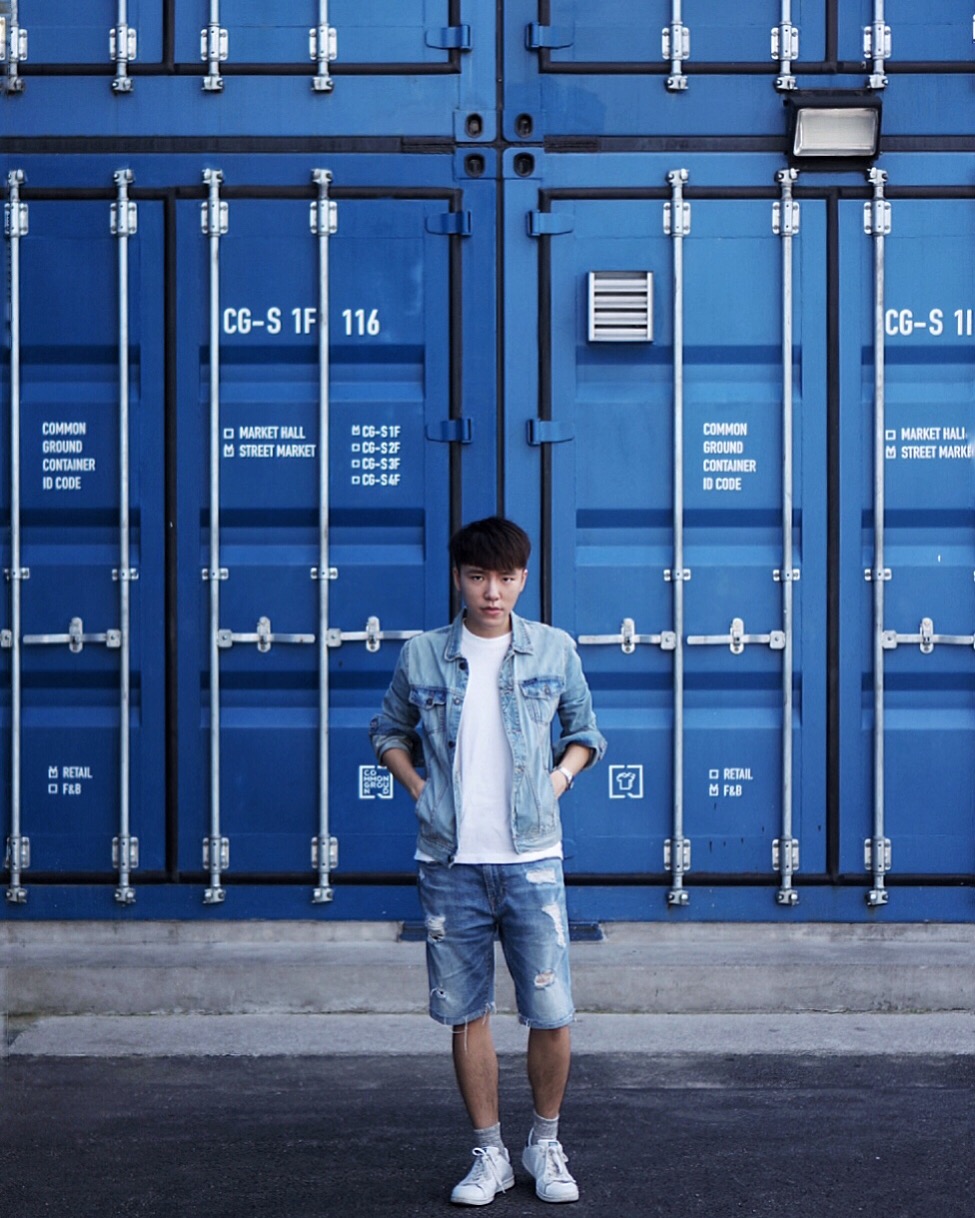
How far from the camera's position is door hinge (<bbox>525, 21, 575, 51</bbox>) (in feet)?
23.1

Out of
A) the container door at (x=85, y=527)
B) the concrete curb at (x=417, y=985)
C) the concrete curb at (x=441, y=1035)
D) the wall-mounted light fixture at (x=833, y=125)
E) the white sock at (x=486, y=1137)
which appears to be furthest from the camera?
the container door at (x=85, y=527)

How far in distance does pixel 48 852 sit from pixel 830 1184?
345 centimetres

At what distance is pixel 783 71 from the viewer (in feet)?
23.1

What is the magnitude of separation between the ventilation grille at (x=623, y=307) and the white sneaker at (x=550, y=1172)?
323 cm

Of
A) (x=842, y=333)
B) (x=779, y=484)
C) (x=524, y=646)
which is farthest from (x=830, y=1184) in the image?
(x=842, y=333)

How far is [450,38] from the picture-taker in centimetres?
705

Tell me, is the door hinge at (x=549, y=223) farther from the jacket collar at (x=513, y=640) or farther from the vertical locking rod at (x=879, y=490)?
the jacket collar at (x=513, y=640)

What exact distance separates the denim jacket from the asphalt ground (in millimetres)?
1003

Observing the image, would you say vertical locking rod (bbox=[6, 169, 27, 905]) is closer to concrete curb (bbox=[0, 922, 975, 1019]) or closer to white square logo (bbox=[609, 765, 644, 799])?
concrete curb (bbox=[0, 922, 975, 1019])

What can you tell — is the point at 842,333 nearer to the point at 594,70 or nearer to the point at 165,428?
the point at 594,70

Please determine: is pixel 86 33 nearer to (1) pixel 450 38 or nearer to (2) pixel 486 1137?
(1) pixel 450 38

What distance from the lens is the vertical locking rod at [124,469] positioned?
7.04 metres

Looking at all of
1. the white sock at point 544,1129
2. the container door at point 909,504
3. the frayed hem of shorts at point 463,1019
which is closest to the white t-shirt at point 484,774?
the frayed hem of shorts at point 463,1019

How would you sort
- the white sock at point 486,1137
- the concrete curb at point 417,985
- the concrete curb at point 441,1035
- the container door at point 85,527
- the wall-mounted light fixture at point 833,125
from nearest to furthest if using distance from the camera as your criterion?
the white sock at point 486,1137 → the concrete curb at point 441,1035 → the concrete curb at point 417,985 → the wall-mounted light fixture at point 833,125 → the container door at point 85,527
